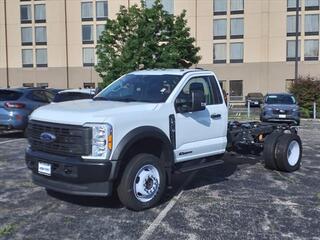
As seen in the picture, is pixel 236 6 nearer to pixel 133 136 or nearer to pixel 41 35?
pixel 41 35

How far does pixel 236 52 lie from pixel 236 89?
4.32m

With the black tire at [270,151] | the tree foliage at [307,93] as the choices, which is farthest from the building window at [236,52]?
the black tire at [270,151]

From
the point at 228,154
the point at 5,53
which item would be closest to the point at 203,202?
the point at 228,154

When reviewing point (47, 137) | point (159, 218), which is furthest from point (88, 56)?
point (159, 218)

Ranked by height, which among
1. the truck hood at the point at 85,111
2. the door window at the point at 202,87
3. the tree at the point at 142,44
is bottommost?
the truck hood at the point at 85,111

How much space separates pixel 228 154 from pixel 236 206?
4937mm

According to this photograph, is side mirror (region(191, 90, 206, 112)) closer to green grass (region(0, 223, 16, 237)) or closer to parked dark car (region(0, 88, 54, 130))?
green grass (region(0, 223, 16, 237))

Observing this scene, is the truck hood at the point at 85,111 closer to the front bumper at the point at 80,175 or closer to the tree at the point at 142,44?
the front bumper at the point at 80,175

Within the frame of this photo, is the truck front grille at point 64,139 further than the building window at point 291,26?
No

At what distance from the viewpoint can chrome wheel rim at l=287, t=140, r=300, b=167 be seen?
33.4ft

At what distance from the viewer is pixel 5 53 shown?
6356 centimetres

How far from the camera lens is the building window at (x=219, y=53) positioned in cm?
5812

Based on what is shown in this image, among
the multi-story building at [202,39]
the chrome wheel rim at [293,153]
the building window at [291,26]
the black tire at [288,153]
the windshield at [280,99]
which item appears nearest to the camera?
the black tire at [288,153]

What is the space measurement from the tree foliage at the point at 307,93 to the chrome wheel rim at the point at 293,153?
19.0 m
